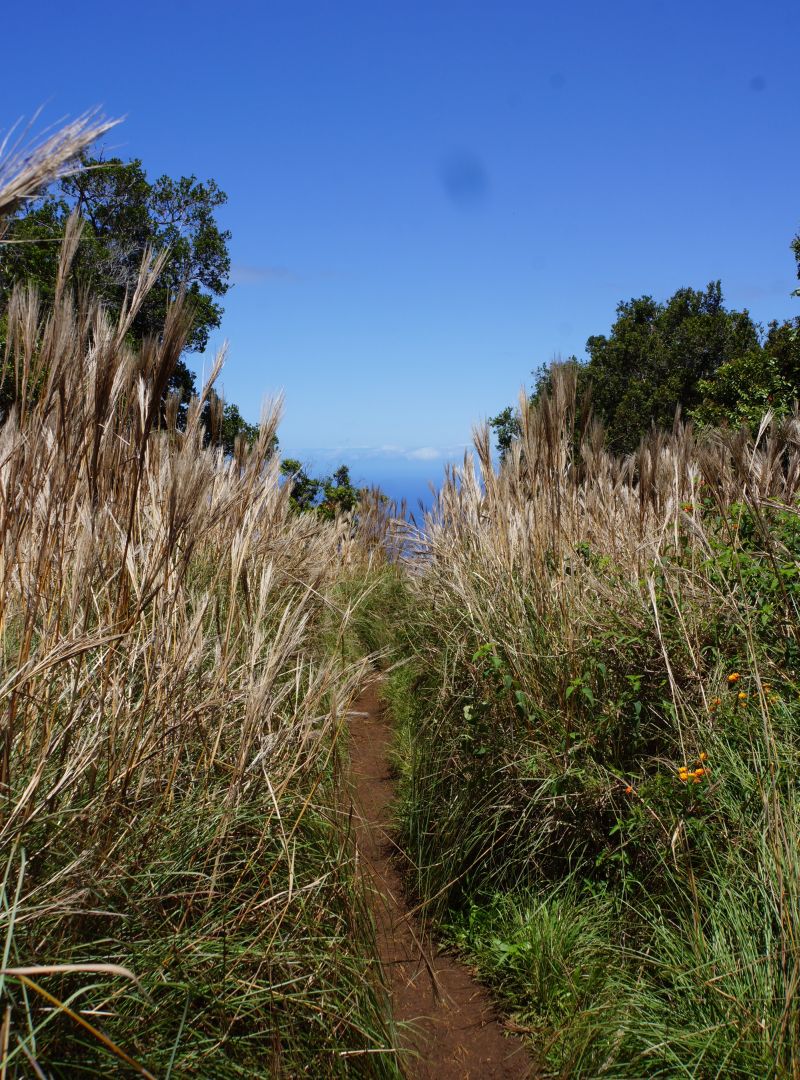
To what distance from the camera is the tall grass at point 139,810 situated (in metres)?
1.50

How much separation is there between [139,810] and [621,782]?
1.61m

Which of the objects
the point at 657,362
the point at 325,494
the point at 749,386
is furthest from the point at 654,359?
the point at 325,494

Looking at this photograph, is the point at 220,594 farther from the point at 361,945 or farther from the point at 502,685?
the point at 361,945

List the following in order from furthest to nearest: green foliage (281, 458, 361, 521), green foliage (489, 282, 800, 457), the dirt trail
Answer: green foliage (489, 282, 800, 457)
green foliage (281, 458, 361, 521)
the dirt trail

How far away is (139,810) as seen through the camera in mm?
1868

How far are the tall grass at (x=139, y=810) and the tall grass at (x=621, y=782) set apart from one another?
0.64 meters

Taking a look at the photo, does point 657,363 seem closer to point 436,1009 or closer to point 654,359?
point 654,359

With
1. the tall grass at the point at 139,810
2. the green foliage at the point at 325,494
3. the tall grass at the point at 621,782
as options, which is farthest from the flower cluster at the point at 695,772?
the green foliage at the point at 325,494

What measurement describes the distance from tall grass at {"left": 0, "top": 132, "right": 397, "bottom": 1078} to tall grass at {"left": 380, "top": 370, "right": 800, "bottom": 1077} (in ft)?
2.09

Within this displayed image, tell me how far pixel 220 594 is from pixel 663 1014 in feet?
8.18

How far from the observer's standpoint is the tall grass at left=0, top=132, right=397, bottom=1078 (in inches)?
59.0

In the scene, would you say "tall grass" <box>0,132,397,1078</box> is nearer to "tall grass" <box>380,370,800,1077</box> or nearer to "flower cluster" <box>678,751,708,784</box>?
"tall grass" <box>380,370,800,1077</box>

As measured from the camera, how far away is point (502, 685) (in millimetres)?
3273

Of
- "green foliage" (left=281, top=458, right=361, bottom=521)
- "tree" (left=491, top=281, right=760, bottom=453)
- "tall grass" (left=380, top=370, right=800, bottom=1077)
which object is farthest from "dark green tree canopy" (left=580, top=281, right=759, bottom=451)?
"tall grass" (left=380, top=370, right=800, bottom=1077)
